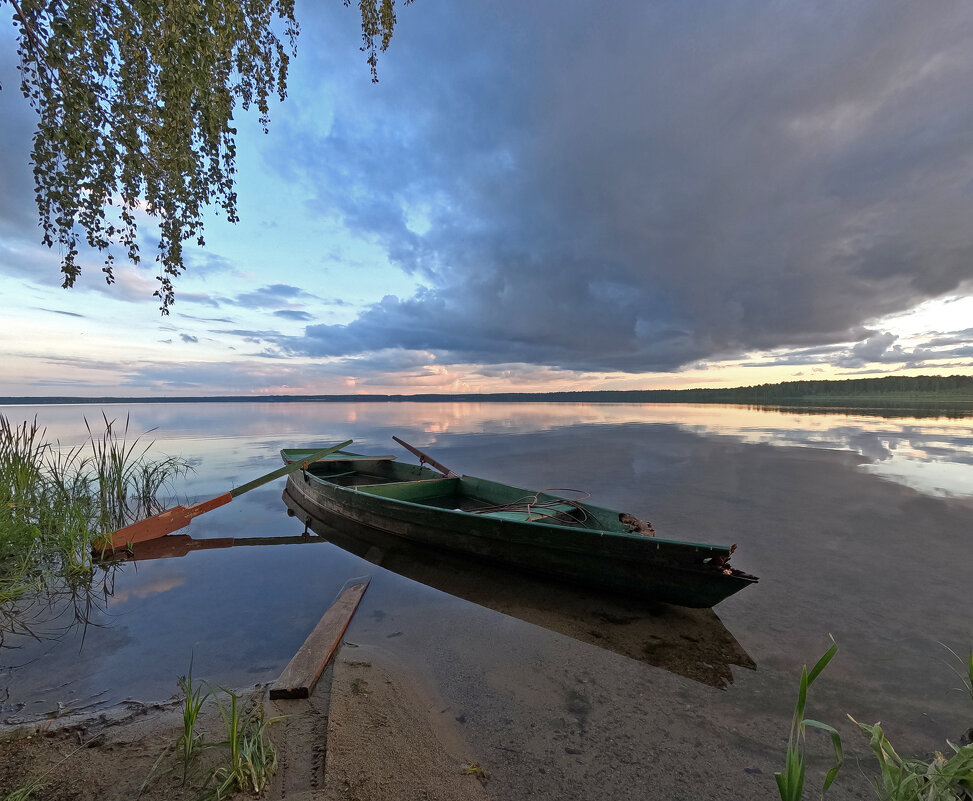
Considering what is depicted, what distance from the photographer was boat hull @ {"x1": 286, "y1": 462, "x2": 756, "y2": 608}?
4.64 metres

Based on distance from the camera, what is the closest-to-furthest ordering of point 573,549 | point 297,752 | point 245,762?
point 245,762 → point 297,752 → point 573,549

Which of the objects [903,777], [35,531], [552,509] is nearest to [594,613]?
[552,509]

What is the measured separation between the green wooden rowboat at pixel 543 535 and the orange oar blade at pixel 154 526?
2.45 meters

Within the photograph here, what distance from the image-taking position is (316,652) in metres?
3.98

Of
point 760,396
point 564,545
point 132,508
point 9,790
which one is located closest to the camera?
point 9,790

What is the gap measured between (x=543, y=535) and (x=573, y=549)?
0.43 metres

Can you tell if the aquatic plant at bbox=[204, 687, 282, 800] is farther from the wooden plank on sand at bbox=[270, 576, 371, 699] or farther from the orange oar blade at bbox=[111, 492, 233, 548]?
the orange oar blade at bbox=[111, 492, 233, 548]

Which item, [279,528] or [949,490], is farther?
[949,490]

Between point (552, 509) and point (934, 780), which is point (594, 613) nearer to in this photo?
point (552, 509)

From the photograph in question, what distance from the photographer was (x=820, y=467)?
14969 millimetres

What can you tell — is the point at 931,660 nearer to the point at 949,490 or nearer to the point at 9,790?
the point at 9,790

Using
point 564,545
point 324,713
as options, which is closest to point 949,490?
point 564,545

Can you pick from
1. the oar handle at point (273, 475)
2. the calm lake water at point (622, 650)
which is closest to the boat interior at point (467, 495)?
the oar handle at point (273, 475)

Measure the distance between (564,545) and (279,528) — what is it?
6962 mm
